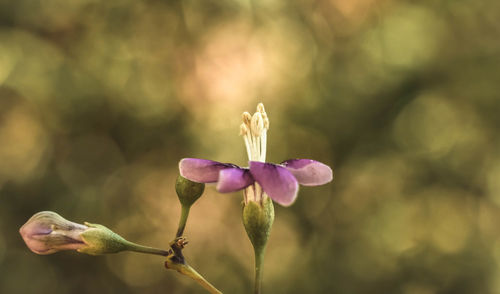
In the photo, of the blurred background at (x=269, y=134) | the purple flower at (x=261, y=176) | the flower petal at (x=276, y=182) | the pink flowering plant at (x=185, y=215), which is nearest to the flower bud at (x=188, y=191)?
the pink flowering plant at (x=185, y=215)

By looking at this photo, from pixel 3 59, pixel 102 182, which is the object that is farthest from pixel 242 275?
pixel 3 59

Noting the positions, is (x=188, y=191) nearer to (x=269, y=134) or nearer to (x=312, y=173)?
(x=312, y=173)

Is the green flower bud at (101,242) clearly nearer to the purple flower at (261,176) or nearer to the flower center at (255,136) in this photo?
the purple flower at (261,176)

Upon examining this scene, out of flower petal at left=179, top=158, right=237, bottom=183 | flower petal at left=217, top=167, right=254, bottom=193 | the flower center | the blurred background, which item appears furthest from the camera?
the blurred background

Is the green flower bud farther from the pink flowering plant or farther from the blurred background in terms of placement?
the blurred background

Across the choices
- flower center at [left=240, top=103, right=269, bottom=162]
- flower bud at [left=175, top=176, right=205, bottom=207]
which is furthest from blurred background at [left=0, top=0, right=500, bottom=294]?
flower bud at [left=175, top=176, right=205, bottom=207]

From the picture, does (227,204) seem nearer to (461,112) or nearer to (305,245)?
(305,245)

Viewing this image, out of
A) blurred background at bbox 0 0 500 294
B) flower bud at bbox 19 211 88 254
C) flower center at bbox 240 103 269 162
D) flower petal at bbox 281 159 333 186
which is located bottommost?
flower bud at bbox 19 211 88 254

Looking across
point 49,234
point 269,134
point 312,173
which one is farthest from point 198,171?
point 269,134
